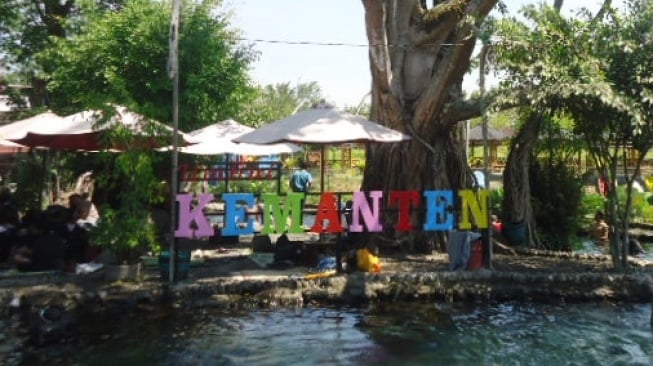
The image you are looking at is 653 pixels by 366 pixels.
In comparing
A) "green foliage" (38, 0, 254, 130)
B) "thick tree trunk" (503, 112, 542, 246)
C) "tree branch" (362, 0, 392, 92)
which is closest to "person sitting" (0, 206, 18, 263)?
"green foliage" (38, 0, 254, 130)

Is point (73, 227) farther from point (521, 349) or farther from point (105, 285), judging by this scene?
point (521, 349)

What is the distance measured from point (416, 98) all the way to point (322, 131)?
3.69 metres

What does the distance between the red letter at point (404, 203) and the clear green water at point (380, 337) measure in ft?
4.95

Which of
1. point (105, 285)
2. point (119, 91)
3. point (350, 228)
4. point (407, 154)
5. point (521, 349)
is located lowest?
point (521, 349)

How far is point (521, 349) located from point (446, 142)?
5.50 metres

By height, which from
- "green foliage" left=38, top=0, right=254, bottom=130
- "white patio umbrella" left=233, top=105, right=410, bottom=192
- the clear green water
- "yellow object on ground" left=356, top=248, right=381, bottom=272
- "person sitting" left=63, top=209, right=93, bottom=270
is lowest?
the clear green water

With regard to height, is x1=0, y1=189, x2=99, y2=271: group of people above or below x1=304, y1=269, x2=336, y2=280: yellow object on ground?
above

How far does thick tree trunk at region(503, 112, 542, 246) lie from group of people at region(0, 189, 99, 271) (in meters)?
8.36

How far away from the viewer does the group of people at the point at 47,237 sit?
9320 mm

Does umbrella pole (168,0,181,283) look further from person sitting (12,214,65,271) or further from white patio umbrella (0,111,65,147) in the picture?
white patio umbrella (0,111,65,147)

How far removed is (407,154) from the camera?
12.4m

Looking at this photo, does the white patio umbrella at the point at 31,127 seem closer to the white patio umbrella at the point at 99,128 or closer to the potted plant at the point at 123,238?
the white patio umbrella at the point at 99,128

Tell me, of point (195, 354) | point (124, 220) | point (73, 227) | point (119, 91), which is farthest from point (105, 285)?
point (119, 91)

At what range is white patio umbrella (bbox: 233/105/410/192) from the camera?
925 centimetres
